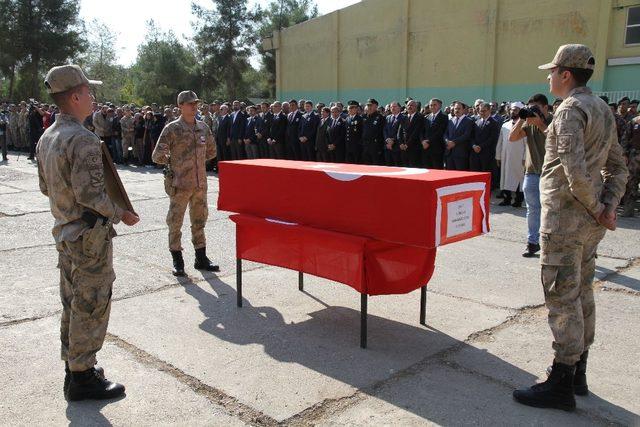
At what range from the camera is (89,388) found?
3377mm

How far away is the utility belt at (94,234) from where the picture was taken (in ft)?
10.6

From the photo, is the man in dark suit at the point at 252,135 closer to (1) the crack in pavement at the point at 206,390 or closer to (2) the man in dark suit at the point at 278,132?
(2) the man in dark suit at the point at 278,132

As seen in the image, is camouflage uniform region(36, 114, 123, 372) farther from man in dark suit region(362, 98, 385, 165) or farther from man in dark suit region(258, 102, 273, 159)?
man in dark suit region(258, 102, 273, 159)

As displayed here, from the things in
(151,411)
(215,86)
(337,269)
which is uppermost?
(215,86)

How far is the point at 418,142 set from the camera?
12047mm

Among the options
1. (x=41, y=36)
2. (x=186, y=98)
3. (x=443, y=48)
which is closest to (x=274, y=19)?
(x=41, y=36)

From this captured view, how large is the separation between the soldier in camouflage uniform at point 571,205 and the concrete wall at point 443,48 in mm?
23011

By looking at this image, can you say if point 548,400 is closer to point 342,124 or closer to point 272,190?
point 272,190

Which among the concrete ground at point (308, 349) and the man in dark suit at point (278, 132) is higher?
the man in dark suit at point (278, 132)

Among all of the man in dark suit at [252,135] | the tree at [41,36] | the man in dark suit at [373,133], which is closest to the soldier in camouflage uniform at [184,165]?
the man in dark suit at [373,133]

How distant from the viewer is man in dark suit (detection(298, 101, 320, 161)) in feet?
46.5

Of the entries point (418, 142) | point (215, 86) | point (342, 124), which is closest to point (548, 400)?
point (418, 142)

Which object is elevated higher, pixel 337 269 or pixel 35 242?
pixel 337 269

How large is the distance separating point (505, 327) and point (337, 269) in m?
1.50
